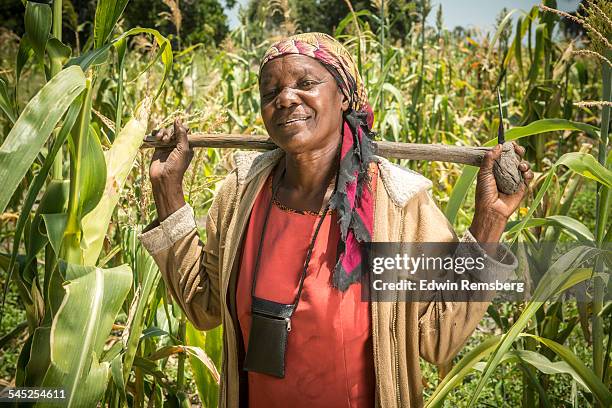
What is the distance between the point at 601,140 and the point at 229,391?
1.10 meters

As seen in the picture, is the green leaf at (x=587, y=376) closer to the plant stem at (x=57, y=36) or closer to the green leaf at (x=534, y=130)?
the green leaf at (x=534, y=130)

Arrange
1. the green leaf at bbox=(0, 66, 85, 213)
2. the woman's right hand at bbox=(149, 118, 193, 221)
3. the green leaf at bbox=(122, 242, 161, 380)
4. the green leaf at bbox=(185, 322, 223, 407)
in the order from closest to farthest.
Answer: the green leaf at bbox=(0, 66, 85, 213) → the woman's right hand at bbox=(149, 118, 193, 221) → the green leaf at bbox=(122, 242, 161, 380) → the green leaf at bbox=(185, 322, 223, 407)

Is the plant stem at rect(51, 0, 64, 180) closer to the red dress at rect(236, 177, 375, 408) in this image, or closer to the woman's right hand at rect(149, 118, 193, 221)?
the woman's right hand at rect(149, 118, 193, 221)

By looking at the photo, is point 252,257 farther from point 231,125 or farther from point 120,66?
point 231,125

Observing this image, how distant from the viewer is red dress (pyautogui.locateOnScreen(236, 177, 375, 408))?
4.50ft

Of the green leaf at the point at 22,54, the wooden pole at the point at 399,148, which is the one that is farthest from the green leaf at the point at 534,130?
the green leaf at the point at 22,54

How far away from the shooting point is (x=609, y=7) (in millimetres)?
1414

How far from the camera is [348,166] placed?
140 centimetres

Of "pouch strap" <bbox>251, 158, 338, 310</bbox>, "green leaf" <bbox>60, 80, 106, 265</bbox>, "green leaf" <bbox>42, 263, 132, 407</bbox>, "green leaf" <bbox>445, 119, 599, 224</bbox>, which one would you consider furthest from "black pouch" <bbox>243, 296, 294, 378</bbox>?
"green leaf" <bbox>445, 119, 599, 224</bbox>

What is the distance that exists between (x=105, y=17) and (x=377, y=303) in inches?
32.6

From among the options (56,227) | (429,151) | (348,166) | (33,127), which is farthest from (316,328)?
(33,127)

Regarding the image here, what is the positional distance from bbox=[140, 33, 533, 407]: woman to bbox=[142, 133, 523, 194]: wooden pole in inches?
0.8

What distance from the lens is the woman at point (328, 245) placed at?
53.3 inches

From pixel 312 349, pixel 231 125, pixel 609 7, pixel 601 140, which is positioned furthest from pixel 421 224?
pixel 231 125
